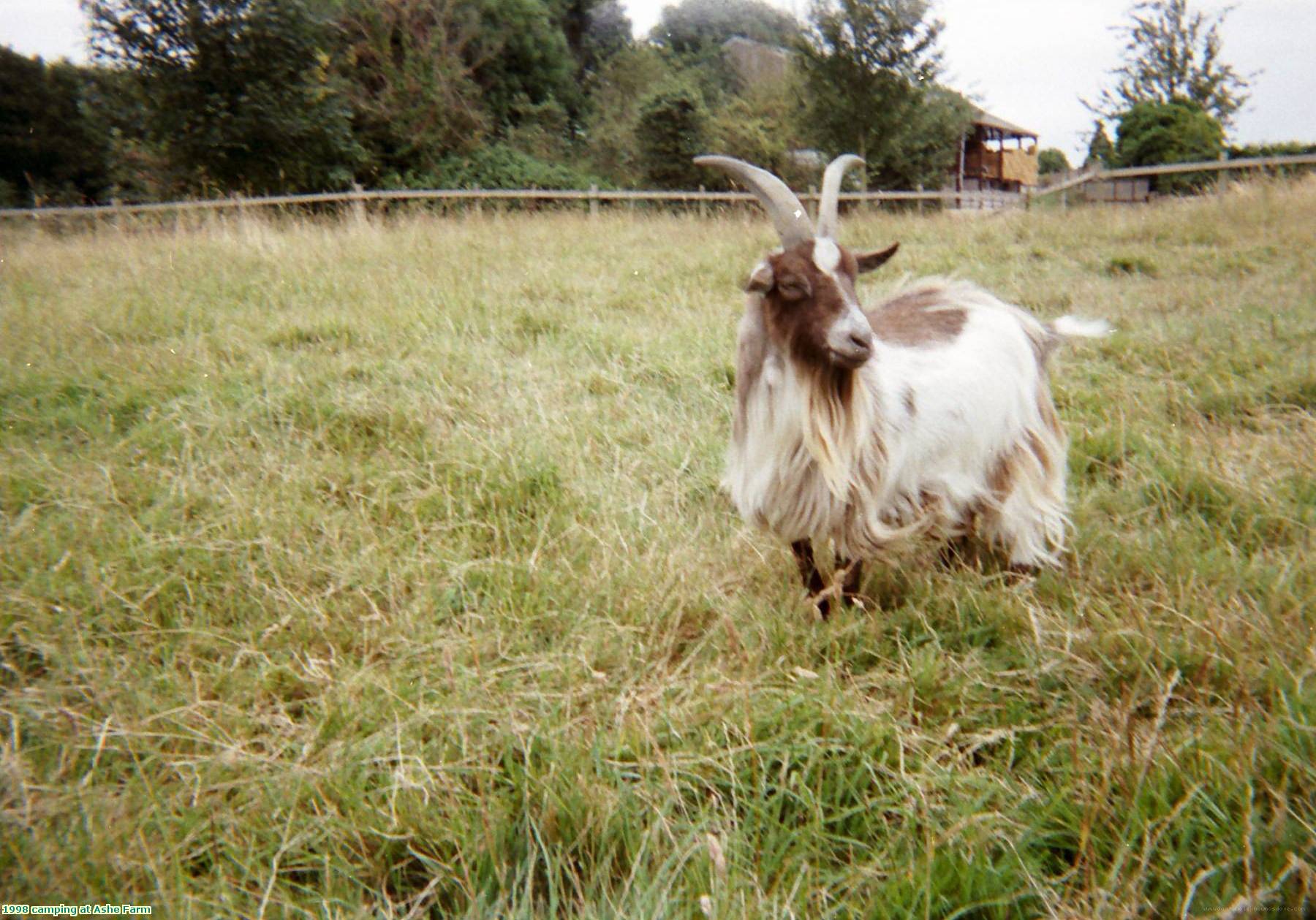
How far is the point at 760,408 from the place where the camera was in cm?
249

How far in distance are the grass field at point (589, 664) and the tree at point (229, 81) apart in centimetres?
1023

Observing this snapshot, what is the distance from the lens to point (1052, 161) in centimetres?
4850

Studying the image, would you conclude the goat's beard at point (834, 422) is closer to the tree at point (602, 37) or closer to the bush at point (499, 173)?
the bush at point (499, 173)

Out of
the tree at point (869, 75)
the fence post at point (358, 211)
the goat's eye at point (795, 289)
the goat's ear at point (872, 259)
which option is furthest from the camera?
the tree at point (869, 75)

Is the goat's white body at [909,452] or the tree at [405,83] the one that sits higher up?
the tree at [405,83]

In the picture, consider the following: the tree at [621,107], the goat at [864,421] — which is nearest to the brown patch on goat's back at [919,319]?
the goat at [864,421]

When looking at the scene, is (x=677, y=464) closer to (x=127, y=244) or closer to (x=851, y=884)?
Result: (x=851, y=884)

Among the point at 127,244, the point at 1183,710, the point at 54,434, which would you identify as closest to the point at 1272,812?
→ the point at 1183,710

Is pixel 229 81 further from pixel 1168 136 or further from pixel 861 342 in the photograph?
pixel 1168 136

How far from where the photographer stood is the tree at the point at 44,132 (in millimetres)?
13352

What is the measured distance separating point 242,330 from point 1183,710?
16.7ft

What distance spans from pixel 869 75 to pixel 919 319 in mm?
14733

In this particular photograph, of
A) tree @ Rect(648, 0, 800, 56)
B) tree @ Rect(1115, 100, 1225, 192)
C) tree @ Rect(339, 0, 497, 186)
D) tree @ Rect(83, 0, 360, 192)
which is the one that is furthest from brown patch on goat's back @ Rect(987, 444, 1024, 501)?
tree @ Rect(648, 0, 800, 56)

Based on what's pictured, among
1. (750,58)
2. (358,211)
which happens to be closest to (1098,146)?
(750,58)
